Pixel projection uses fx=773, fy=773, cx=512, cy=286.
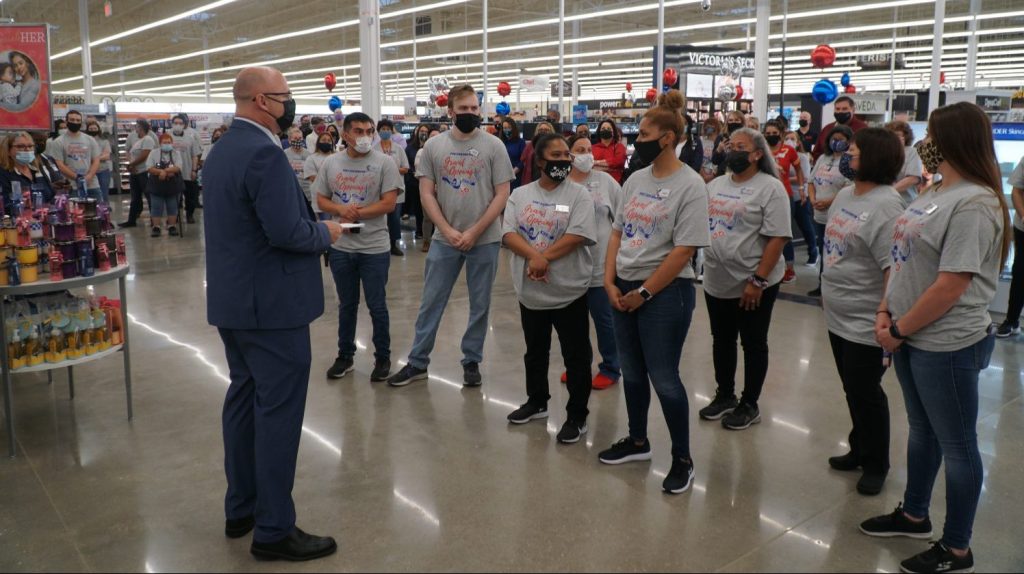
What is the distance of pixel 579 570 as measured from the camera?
2400mm

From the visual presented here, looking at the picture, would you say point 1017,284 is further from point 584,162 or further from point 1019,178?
point 584,162

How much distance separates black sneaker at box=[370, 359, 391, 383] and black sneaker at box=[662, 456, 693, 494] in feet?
6.28

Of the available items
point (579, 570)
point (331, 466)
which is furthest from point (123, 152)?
point (579, 570)

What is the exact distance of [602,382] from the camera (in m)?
4.21

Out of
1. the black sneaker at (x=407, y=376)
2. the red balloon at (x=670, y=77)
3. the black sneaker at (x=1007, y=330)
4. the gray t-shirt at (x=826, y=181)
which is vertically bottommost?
the black sneaker at (x=407, y=376)

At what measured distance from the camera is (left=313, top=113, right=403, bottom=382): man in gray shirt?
421 cm

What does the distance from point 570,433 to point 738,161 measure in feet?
4.64

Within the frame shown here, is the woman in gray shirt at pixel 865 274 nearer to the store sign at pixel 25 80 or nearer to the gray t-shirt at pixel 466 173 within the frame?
the gray t-shirt at pixel 466 173

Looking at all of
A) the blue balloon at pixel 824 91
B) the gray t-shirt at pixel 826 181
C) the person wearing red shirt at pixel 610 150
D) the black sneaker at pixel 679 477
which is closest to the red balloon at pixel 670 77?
the blue balloon at pixel 824 91

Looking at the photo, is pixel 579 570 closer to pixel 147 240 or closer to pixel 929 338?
pixel 929 338

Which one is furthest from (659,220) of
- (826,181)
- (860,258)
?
(826,181)

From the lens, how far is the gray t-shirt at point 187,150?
10.9 metres

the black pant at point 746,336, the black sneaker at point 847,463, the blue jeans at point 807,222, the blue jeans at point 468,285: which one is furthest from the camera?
the blue jeans at point 807,222

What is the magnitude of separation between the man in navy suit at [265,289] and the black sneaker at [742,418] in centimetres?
192
